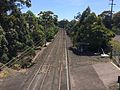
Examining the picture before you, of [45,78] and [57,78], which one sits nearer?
[45,78]

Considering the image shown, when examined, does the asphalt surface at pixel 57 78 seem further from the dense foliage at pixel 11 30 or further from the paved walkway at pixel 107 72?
the dense foliage at pixel 11 30

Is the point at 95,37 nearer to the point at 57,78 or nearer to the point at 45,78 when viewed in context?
the point at 57,78

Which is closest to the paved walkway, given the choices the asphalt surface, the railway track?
the asphalt surface

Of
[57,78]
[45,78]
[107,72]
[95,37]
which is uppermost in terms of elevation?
[95,37]

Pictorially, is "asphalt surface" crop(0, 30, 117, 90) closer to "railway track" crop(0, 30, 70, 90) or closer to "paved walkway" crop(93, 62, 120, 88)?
"railway track" crop(0, 30, 70, 90)

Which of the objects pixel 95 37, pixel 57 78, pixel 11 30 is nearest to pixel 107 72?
pixel 57 78

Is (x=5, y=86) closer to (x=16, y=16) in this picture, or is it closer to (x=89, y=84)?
(x=89, y=84)

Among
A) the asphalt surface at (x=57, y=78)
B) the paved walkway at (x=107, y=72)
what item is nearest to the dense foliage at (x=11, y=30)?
the asphalt surface at (x=57, y=78)

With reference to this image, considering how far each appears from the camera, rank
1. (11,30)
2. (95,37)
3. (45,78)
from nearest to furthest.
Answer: (45,78)
(11,30)
(95,37)

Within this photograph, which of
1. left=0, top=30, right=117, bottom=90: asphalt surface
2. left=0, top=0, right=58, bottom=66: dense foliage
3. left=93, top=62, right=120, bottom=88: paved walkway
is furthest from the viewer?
left=0, top=0, right=58, bottom=66: dense foliage

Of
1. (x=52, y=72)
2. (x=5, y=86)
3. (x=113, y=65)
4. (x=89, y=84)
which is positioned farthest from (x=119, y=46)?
(x=5, y=86)

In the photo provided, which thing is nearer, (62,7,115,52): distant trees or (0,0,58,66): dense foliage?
(0,0,58,66): dense foliage
